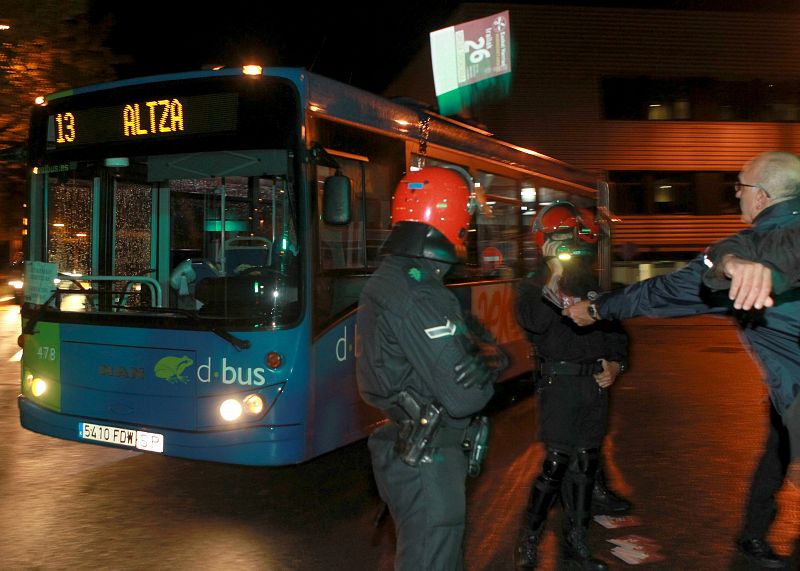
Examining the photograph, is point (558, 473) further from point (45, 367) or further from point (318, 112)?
point (45, 367)

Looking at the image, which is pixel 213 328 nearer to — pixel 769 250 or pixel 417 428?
pixel 417 428

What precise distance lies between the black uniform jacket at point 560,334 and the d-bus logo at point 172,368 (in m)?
2.36

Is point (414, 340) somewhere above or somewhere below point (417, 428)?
above

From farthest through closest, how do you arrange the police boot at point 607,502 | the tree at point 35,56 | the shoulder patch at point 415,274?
the tree at point 35,56
the police boot at point 607,502
the shoulder patch at point 415,274

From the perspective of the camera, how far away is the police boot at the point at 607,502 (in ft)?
19.5

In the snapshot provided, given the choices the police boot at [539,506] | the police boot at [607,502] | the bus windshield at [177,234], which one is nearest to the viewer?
the police boot at [539,506]

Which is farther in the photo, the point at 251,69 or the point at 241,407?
the point at 251,69

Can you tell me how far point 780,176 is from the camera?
160 inches

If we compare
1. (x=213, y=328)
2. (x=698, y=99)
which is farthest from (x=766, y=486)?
(x=698, y=99)

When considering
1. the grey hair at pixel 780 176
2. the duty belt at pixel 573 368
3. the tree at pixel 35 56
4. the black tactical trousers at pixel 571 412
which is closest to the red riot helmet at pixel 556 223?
the duty belt at pixel 573 368

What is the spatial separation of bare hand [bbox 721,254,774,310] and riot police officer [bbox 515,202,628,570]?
1648mm

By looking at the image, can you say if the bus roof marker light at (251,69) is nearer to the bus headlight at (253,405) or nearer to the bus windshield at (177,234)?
the bus windshield at (177,234)

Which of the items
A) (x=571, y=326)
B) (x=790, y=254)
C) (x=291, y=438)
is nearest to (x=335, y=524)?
(x=291, y=438)

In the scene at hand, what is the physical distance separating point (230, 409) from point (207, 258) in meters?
1.41
